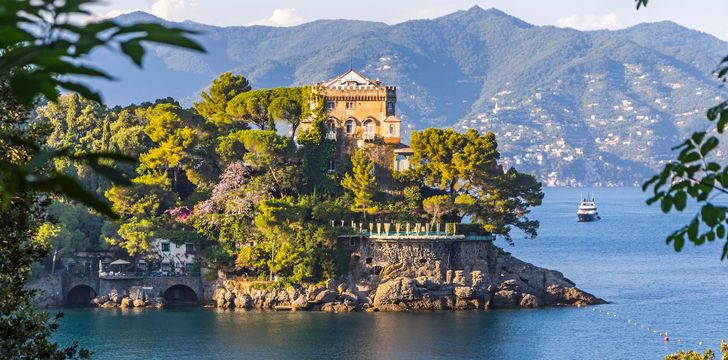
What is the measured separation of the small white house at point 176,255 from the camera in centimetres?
7100

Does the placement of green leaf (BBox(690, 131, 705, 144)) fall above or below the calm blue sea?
above

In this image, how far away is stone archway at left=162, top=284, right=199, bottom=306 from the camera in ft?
230

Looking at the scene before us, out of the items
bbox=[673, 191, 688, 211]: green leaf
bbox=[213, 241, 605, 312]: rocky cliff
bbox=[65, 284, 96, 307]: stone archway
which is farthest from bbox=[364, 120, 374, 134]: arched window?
bbox=[673, 191, 688, 211]: green leaf

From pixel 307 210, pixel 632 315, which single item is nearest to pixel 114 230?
pixel 307 210

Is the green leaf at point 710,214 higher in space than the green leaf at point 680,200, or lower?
lower

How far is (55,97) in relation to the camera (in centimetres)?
462

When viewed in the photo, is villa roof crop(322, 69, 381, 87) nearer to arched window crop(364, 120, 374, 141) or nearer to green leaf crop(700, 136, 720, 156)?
arched window crop(364, 120, 374, 141)

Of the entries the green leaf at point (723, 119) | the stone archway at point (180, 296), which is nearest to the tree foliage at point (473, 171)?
the stone archway at point (180, 296)

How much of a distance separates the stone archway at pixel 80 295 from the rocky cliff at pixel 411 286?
7203 mm

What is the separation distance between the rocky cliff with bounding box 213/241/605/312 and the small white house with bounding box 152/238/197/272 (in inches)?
103

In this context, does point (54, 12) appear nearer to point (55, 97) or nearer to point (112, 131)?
point (55, 97)

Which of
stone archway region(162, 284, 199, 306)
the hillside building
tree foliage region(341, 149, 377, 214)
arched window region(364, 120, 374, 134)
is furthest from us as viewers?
arched window region(364, 120, 374, 134)

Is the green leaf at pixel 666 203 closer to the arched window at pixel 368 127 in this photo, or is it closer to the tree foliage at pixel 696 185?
the tree foliage at pixel 696 185

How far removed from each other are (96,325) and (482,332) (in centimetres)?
1929
